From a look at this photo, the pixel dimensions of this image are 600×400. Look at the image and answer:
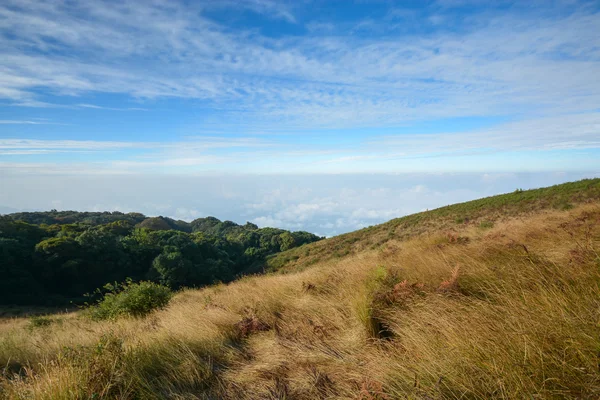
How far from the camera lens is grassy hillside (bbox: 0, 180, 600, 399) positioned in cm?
194

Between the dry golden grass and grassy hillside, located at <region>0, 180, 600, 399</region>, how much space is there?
1cm

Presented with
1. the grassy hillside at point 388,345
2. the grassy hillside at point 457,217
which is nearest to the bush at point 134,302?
the grassy hillside at point 388,345

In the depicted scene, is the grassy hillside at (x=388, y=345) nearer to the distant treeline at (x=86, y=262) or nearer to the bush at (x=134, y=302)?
the bush at (x=134, y=302)

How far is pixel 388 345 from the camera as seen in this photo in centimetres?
290

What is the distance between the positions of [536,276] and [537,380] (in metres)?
1.77

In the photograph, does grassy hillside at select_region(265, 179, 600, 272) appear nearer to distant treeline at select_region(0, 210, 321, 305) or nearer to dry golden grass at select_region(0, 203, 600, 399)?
distant treeline at select_region(0, 210, 321, 305)

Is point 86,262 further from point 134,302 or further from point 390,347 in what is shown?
point 390,347

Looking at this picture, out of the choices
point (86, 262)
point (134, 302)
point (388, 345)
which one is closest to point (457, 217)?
point (134, 302)

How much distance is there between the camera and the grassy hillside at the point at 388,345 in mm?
1941

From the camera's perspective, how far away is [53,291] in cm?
2927

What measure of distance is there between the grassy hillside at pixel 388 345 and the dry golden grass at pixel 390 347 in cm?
1

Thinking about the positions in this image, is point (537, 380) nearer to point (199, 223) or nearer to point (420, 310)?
point (420, 310)

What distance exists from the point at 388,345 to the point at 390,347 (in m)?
0.08

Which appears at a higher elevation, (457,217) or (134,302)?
(457,217)
